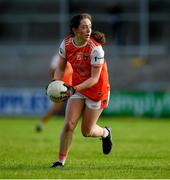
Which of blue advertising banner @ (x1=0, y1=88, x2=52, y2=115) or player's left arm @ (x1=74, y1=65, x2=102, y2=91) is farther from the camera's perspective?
blue advertising banner @ (x1=0, y1=88, x2=52, y2=115)

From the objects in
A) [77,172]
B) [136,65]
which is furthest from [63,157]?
[136,65]

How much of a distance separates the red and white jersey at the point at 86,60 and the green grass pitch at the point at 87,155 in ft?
3.71

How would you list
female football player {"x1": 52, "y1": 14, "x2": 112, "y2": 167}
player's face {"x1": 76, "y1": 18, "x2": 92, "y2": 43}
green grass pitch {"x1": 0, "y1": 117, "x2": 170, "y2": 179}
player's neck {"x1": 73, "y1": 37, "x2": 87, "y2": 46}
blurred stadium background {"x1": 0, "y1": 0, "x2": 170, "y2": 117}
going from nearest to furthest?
green grass pitch {"x1": 0, "y1": 117, "x2": 170, "y2": 179} < player's face {"x1": 76, "y1": 18, "x2": 92, "y2": 43} < female football player {"x1": 52, "y1": 14, "x2": 112, "y2": 167} < player's neck {"x1": 73, "y1": 37, "x2": 87, "y2": 46} < blurred stadium background {"x1": 0, "y1": 0, "x2": 170, "y2": 117}

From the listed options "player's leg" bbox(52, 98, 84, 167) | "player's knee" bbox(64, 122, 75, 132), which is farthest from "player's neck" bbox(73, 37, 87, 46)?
"player's knee" bbox(64, 122, 75, 132)

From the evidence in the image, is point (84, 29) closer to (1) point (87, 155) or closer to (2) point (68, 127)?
(2) point (68, 127)

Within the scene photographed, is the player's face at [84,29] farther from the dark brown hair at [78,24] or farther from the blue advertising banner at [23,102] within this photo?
the blue advertising banner at [23,102]

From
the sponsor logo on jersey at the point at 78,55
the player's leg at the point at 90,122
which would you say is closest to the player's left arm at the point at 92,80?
the sponsor logo on jersey at the point at 78,55

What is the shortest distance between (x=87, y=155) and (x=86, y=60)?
2964 millimetres

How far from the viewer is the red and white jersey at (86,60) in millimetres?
10836

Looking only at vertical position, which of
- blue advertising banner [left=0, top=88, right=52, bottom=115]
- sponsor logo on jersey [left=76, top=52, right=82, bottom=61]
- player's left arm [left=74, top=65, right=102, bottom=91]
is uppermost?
sponsor logo on jersey [left=76, top=52, right=82, bottom=61]

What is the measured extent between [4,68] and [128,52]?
5.21m

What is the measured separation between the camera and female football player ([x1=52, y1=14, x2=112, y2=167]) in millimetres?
10750

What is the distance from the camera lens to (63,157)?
11.0 m

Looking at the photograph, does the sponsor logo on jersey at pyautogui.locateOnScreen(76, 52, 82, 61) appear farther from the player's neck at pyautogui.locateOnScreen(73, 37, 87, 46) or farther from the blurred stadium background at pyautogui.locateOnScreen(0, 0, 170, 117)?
the blurred stadium background at pyautogui.locateOnScreen(0, 0, 170, 117)
